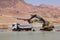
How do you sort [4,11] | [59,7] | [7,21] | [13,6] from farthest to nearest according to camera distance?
[59,7] < [13,6] < [4,11] < [7,21]

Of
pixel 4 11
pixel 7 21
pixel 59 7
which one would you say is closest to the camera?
pixel 7 21

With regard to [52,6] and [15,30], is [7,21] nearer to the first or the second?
[15,30]

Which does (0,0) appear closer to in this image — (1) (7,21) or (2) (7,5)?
(2) (7,5)

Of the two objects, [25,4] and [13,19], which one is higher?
[25,4]

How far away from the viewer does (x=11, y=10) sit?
94688 mm

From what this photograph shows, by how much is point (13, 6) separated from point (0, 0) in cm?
812

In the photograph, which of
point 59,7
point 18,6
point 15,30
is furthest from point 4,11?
point 15,30

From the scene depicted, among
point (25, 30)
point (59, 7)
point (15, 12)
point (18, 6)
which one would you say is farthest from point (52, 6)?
point (25, 30)

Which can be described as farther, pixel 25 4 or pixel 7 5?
pixel 25 4

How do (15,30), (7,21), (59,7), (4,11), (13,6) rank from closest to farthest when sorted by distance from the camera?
(15,30)
(7,21)
(4,11)
(13,6)
(59,7)

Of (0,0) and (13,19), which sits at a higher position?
(0,0)

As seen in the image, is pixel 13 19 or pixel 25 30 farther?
pixel 13 19

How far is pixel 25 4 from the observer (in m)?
111

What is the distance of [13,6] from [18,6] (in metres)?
4.20
